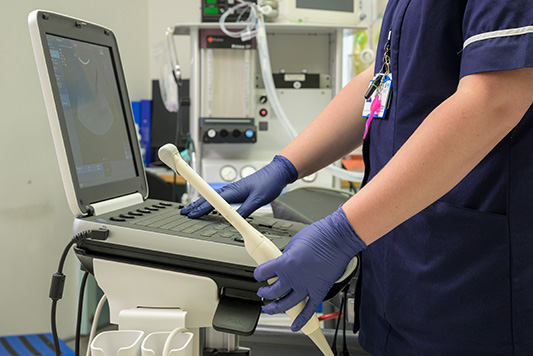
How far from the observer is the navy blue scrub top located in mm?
699

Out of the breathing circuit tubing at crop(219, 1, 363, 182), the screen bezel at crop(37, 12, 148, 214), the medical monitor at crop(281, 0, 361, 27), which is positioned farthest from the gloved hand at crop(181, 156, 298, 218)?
the medical monitor at crop(281, 0, 361, 27)

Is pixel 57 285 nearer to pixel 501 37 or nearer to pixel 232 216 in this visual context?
pixel 232 216

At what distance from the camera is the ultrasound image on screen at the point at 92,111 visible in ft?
2.51

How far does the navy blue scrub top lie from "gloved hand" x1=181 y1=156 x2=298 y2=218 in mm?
226

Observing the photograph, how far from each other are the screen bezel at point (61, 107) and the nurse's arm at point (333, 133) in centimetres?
27

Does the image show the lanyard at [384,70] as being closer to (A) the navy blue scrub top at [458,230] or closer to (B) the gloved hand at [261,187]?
(A) the navy blue scrub top at [458,230]

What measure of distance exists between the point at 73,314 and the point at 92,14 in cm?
152

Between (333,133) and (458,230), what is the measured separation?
0.34 metres

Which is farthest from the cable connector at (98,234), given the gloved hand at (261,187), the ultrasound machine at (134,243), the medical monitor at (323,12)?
the medical monitor at (323,12)

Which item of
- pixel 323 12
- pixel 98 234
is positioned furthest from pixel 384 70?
pixel 323 12

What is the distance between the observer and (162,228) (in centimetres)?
69

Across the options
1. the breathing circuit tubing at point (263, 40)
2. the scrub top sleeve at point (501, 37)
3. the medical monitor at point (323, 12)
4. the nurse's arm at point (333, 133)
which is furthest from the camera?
the medical monitor at point (323, 12)

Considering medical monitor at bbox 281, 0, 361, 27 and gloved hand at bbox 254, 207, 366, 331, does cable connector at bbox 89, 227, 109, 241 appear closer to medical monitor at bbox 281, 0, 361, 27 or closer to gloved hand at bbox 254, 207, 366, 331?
gloved hand at bbox 254, 207, 366, 331

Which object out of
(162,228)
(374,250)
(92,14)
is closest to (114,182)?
(162,228)
